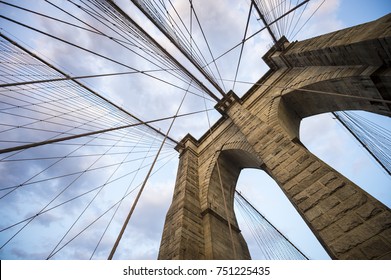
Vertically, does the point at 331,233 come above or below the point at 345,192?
below

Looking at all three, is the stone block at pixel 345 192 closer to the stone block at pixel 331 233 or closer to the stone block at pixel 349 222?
the stone block at pixel 349 222

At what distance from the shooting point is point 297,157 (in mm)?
4320

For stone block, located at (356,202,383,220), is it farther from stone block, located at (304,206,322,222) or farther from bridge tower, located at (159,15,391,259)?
stone block, located at (304,206,322,222)

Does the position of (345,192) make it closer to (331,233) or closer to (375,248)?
(331,233)

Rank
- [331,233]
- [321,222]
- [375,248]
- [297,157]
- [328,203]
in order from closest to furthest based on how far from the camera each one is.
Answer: [375,248]
[331,233]
[321,222]
[328,203]
[297,157]

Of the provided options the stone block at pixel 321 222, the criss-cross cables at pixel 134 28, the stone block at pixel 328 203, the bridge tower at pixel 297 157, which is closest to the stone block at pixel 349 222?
the bridge tower at pixel 297 157

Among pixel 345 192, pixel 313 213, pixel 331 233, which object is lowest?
pixel 331 233

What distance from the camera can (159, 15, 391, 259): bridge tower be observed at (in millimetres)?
3025

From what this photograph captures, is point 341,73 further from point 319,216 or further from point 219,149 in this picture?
point 219,149

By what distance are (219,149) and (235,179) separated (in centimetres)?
150

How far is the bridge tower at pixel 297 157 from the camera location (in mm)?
3025

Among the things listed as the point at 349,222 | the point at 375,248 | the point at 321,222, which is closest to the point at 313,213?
the point at 321,222

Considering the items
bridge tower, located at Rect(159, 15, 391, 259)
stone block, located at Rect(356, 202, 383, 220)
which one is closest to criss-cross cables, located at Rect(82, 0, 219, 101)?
bridge tower, located at Rect(159, 15, 391, 259)

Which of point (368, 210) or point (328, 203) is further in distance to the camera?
point (328, 203)
